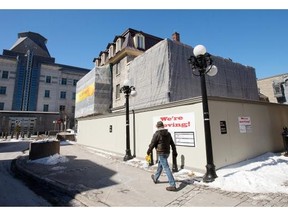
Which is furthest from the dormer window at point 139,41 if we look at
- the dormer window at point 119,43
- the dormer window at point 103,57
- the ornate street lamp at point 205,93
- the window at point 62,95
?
the window at point 62,95

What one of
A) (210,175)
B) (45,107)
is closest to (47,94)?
(45,107)

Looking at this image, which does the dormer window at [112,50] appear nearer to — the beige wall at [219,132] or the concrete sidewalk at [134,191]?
the beige wall at [219,132]

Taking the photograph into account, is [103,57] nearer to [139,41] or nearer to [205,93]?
[139,41]

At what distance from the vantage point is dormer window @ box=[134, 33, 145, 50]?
19925 millimetres

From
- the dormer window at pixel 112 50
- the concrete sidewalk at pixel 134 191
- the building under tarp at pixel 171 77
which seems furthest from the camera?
the dormer window at pixel 112 50

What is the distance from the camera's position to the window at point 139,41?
65.4 feet

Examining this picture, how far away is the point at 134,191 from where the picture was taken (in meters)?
4.99

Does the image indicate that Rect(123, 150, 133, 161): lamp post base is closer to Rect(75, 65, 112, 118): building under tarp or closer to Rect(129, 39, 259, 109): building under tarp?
Rect(129, 39, 259, 109): building under tarp

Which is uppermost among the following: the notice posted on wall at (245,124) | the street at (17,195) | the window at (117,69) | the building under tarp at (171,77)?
the window at (117,69)

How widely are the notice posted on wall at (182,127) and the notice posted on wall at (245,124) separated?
231 centimetres

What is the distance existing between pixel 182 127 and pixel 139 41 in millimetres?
15376

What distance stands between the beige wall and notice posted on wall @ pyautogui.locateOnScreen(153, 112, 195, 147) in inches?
6.3
